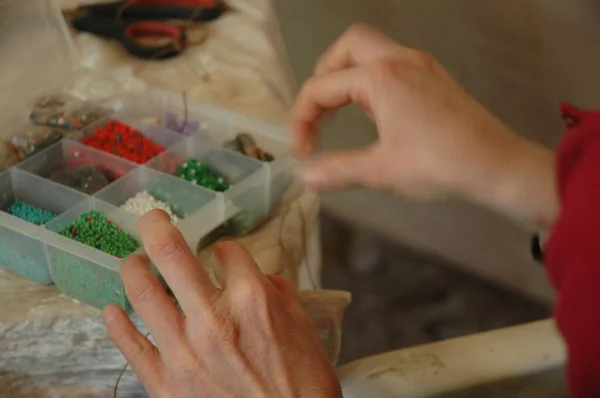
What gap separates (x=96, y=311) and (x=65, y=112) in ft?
0.76

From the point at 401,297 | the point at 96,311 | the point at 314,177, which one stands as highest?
the point at 314,177

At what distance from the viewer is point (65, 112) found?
2.27 ft

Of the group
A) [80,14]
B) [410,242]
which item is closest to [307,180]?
[80,14]

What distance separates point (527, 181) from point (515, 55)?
0.58 metres

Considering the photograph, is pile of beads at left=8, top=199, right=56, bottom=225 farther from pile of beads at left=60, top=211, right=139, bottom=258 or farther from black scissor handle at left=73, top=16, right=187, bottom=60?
black scissor handle at left=73, top=16, right=187, bottom=60

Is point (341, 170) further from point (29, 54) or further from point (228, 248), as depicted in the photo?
point (29, 54)

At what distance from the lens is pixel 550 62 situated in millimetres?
→ 912

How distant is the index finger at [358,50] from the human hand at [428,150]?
4 cm

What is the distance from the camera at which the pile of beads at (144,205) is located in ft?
1.93

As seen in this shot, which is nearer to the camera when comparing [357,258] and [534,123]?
[534,123]

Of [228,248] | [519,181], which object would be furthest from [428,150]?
[228,248]

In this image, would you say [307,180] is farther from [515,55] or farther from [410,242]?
[410,242]

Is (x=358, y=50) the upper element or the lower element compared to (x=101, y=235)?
upper

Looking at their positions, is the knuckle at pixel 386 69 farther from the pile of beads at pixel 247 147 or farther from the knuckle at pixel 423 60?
the pile of beads at pixel 247 147
